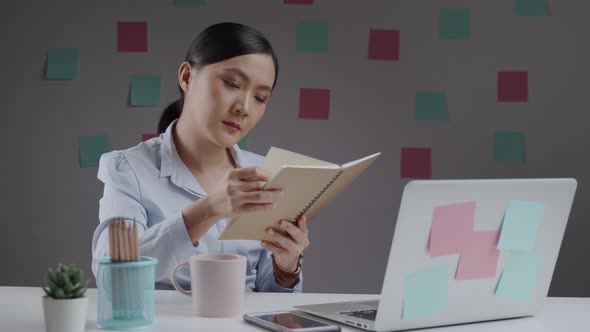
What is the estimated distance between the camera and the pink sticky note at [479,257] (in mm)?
1082

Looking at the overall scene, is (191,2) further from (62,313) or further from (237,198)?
(62,313)

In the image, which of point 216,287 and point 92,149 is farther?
point 92,149

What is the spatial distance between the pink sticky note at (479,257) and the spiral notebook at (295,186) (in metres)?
0.29

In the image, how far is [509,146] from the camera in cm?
262

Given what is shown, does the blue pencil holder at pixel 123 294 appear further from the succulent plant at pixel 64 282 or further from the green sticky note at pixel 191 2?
the green sticky note at pixel 191 2

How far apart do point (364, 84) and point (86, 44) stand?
99cm

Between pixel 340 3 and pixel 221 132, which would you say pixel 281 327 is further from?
pixel 340 3

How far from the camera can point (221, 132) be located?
1780 mm

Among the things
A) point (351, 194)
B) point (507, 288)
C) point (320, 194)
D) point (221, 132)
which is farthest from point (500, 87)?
point (507, 288)

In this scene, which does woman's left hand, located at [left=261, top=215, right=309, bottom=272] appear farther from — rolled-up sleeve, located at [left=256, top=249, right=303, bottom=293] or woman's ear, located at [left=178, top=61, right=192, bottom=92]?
woman's ear, located at [left=178, top=61, right=192, bottom=92]

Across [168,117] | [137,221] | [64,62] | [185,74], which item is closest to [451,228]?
[137,221]

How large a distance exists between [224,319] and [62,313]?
26cm

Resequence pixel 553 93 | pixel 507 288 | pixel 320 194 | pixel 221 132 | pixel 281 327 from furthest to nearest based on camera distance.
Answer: pixel 553 93, pixel 221 132, pixel 320 194, pixel 507 288, pixel 281 327

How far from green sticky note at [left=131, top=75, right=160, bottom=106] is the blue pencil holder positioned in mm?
1624
